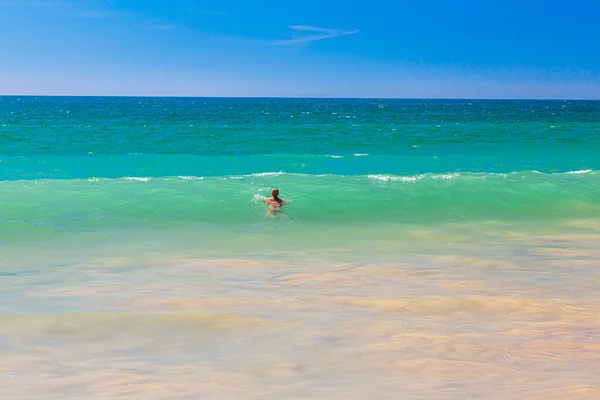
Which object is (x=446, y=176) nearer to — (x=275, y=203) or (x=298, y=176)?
(x=298, y=176)

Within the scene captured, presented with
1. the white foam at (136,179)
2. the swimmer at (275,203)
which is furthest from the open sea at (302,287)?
the swimmer at (275,203)

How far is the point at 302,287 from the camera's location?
8180 mm

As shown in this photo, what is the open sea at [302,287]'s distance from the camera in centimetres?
521

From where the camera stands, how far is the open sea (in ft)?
17.1

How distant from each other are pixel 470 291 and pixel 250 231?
5.53m

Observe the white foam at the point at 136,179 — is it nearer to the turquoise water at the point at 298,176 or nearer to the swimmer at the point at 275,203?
the turquoise water at the point at 298,176

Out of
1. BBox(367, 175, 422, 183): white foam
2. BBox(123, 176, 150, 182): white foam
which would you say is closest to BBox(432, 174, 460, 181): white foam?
BBox(367, 175, 422, 183): white foam

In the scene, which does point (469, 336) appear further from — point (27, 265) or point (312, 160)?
point (312, 160)

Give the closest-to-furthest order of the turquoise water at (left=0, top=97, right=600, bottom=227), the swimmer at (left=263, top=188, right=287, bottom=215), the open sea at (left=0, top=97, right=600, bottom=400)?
1. the open sea at (left=0, top=97, right=600, bottom=400)
2. the swimmer at (left=263, top=188, right=287, bottom=215)
3. the turquoise water at (left=0, top=97, right=600, bottom=227)

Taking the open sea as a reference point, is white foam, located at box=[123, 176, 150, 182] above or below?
above

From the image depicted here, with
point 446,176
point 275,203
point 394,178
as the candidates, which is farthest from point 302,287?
point 446,176

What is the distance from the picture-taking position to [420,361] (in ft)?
18.3

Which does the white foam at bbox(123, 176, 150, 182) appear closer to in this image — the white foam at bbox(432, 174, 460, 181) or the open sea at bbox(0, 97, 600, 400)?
the open sea at bbox(0, 97, 600, 400)

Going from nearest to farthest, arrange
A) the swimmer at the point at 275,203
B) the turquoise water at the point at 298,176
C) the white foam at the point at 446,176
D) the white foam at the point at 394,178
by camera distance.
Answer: the swimmer at the point at 275,203
the turquoise water at the point at 298,176
the white foam at the point at 394,178
the white foam at the point at 446,176
